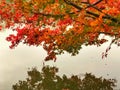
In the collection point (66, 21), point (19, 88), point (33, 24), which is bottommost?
point (19, 88)

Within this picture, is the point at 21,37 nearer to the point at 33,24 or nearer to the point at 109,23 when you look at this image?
the point at 33,24

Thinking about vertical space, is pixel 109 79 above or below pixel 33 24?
below

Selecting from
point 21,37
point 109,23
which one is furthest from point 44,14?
point 21,37

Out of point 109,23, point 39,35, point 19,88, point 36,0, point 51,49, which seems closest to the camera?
point 36,0

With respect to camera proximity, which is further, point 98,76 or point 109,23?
point 98,76

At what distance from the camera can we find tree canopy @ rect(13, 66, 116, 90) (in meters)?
23.3

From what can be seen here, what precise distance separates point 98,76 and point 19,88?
5088 mm

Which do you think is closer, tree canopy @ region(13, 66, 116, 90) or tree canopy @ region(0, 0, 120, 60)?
tree canopy @ region(0, 0, 120, 60)

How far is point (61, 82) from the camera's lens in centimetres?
2445

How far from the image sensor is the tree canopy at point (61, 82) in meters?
23.3

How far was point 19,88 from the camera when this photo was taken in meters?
23.8

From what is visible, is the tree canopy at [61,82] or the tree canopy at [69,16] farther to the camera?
the tree canopy at [61,82]

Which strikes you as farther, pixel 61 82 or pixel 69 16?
pixel 61 82

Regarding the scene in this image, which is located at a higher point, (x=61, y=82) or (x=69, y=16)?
(x=69, y=16)
